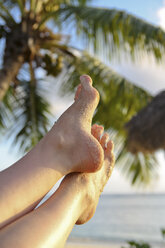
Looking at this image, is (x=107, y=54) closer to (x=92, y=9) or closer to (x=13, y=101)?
(x=92, y=9)

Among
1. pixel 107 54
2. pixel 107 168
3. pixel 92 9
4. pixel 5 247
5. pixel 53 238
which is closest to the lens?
pixel 5 247

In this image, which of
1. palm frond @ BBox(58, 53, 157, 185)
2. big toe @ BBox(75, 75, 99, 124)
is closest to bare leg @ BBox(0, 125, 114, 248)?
big toe @ BBox(75, 75, 99, 124)

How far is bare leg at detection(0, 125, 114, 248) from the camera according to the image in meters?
0.87

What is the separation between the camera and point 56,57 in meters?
4.40

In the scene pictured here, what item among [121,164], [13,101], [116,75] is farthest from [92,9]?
[121,164]

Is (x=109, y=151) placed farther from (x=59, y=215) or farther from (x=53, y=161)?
(x=59, y=215)

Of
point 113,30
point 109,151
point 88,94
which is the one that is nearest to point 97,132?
point 109,151

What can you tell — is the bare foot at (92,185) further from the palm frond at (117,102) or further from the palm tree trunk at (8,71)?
the palm frond at (117,102)

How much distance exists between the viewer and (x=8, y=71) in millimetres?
3678

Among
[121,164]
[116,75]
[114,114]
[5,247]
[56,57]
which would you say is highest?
[5,247]

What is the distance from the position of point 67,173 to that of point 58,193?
0.11 m

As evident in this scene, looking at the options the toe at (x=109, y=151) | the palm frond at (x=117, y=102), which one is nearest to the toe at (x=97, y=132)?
the toe at (x=109, y=151)

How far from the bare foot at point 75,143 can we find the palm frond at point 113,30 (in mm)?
2702

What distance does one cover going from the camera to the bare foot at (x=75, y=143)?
1.18 metres
